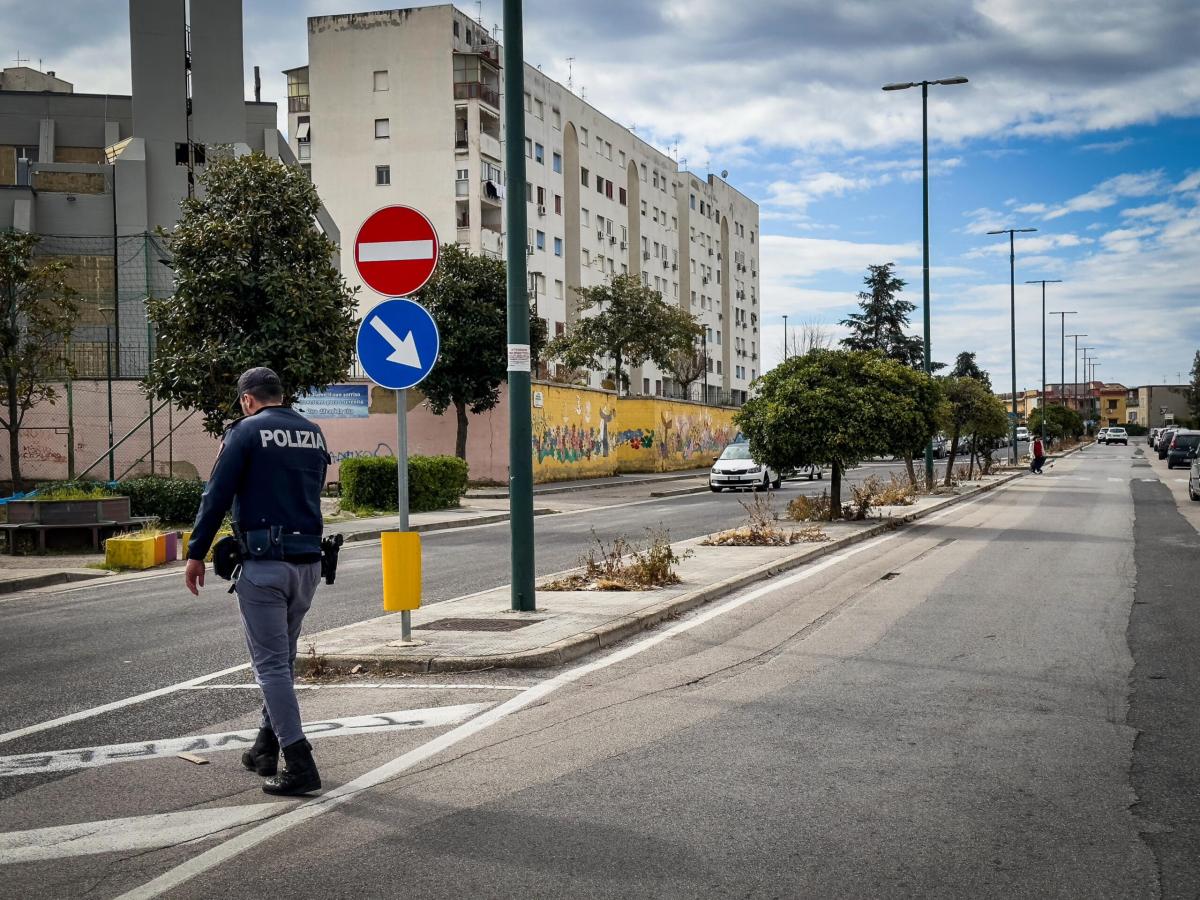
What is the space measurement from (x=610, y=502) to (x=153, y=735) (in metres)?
26.3

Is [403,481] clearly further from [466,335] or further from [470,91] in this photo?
[470,91]

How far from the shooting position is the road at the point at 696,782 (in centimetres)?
408

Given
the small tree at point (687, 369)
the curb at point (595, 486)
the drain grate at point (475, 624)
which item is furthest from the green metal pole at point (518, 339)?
the small tree at point (687, 369)

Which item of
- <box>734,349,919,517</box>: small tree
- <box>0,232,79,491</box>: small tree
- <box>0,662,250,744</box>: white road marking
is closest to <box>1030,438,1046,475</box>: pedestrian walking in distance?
<box>734,349,919,517</box>: small tree

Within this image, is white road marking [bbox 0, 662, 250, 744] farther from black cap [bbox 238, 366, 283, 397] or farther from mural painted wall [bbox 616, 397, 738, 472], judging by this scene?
mural painted wall [bbox 616, 397, 738, 472]

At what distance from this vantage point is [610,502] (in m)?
32.5

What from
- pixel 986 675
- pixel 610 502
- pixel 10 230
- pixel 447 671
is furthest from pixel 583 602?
pixel 610 502

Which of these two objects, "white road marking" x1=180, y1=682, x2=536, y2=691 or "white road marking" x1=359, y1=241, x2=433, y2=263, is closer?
"white road marking" x1=180, y1=682, x2=536, y2=691

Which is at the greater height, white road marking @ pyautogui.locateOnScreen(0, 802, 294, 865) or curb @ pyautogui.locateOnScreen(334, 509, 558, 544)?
white road marking @ pyautogui.locateOnScreen(0, 802, 294, 865)

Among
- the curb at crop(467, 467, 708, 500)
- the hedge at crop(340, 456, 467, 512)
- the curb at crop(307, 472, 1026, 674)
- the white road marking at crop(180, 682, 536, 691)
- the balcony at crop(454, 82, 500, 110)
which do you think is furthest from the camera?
the balcony at crop(454, 82, 500, 110)

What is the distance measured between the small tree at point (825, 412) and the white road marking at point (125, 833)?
623 inches

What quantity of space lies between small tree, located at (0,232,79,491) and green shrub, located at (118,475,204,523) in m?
4.55

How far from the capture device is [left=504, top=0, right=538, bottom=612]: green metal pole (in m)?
9.80

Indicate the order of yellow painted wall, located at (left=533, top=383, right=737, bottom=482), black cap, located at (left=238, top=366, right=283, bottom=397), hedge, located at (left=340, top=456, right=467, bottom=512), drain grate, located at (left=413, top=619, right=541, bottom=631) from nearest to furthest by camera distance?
black cap, located at (left=238, top=366, right=283, bottom=397)
drain grate, located at (left=413, top=619, right=541, bottom=631)
hedge, located at (left=340, top=456, right=467, bottom=512)
yellow painted wall, located at (left=533, top=383, right=737, bottom=482)
